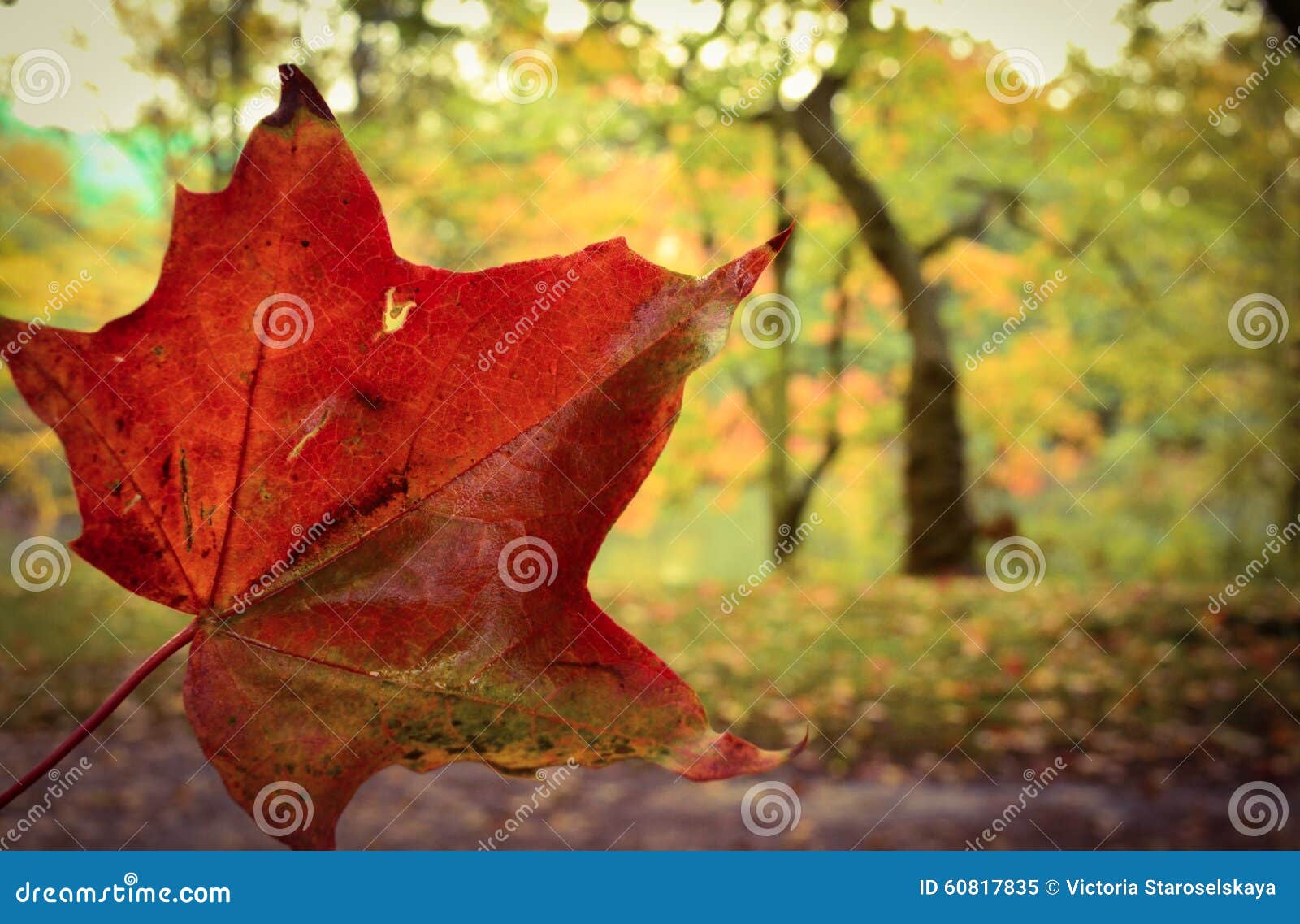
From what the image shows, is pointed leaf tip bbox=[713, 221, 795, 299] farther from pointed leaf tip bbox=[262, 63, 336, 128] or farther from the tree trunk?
the tree trunk

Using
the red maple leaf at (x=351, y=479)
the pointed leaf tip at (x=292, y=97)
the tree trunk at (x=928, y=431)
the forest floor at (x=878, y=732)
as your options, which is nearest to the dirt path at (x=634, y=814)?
the forest floor at (x=878, y=732)

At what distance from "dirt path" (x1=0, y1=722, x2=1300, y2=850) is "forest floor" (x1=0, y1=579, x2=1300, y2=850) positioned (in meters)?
0.02

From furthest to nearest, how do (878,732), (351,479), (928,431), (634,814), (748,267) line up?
1. (928,431)
2. (878,732)
3. (634,814)
4. (351,479)
5. (748,267)

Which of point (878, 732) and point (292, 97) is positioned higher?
point (292, 97)

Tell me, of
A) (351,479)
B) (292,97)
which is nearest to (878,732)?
(351,479)

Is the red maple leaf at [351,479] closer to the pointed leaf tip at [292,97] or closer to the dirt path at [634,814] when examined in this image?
the pointed leaf tip at [292,97]

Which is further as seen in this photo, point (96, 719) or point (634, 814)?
point (634, 814)

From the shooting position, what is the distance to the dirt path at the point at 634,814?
4719 mm

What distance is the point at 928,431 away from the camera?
29.7 feet

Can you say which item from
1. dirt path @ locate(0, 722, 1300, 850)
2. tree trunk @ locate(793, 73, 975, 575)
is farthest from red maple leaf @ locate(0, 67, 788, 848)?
tree trunk @ locate(793, 73, 975, 575)

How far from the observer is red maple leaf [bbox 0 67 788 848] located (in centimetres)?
54

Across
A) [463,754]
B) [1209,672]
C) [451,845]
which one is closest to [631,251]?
[463,754]

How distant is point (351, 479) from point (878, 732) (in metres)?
5.69

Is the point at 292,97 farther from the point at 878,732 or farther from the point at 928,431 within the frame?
the point at 928,431
